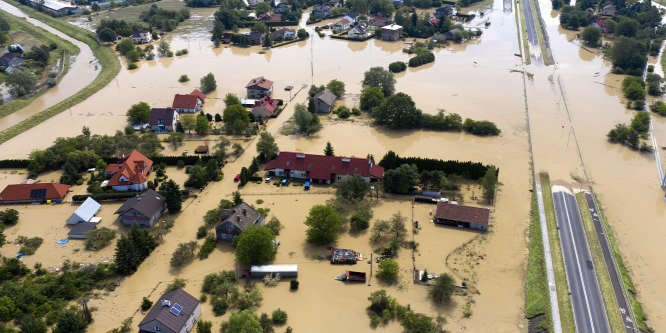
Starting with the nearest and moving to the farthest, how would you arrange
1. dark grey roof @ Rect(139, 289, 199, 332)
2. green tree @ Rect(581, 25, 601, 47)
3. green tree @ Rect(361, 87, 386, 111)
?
dark grey roof @ Rect(139, 289, 199, 332), green tree @ Rect(361, 87, 386, 111), green tree @ Rect(581, 25, 601, 47)

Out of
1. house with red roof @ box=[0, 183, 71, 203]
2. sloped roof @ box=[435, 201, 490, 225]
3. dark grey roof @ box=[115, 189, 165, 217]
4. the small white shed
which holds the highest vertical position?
sloped roof @ box=[435, 201, 490, 225]

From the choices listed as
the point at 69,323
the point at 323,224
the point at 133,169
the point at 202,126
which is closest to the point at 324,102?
the point at 202,126

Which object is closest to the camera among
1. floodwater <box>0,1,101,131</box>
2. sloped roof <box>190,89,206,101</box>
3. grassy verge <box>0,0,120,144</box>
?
grassy verge <box>0,0,120,144</box>

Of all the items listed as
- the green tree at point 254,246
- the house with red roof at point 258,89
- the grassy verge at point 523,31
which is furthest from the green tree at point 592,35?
the green tree at point 254,246

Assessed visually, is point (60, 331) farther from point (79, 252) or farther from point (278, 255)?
point (278, 255)

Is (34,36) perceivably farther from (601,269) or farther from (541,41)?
(601,269)

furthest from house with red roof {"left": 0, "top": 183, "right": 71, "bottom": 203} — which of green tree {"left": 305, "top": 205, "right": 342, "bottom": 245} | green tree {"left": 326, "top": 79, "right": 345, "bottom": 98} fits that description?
green tree {"left": 326, "top": 79, "right": 345, "bottom": 98}

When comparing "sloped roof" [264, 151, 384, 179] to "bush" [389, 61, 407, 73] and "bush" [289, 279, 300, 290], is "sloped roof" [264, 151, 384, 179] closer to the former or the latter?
"bush" [289, 279, 300, 290]
